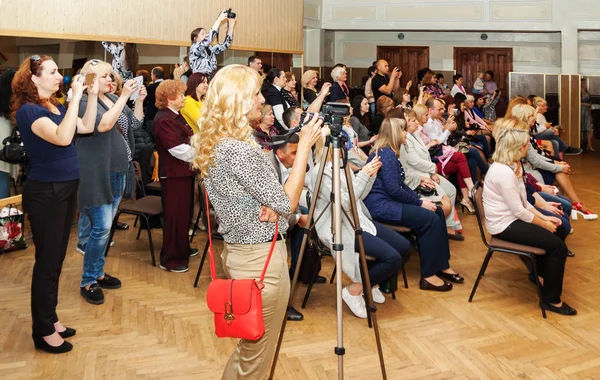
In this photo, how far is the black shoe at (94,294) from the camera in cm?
415

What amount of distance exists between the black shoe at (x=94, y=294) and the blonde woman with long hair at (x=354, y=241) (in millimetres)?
1476

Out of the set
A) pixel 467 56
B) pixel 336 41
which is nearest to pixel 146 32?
pixel 336 41

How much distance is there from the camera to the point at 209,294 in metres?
2.36

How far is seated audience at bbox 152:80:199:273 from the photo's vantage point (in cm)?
460

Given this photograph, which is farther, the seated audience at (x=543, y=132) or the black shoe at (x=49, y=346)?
the seated audience at (x=543, y=132)

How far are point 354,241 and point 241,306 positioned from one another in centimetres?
169

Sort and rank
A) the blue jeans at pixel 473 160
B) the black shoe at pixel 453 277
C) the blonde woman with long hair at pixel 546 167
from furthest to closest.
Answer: the blue jeans at pixel 473 160 < the blonde woman with long hair at pixel 546 167 < the black shoe at pixel 453 277

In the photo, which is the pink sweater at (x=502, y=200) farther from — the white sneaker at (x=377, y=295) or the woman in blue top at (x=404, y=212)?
the white sneaker at (x=377, y=295)

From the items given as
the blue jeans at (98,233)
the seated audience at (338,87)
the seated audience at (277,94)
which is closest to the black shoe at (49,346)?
the blue jeans at (98,233)

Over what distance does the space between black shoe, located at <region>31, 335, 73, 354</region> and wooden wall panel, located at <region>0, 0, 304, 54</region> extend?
310 centimetres

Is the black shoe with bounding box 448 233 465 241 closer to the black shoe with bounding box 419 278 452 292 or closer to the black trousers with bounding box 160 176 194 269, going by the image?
the black shoe with bounding box 419 278 452 292

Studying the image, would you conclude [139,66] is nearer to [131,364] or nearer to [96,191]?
[96,191]

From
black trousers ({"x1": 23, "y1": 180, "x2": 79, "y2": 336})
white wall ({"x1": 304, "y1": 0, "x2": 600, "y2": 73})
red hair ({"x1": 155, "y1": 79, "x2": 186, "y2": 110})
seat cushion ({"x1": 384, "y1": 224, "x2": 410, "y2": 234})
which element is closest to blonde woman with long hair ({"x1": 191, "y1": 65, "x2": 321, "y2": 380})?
black trousers ({"x1": 23, "y1": 180, "x2": 79, "y2": 336})

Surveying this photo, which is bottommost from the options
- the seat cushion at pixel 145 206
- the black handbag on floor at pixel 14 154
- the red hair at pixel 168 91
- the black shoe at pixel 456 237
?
the black shoe at pixel 456 237
